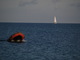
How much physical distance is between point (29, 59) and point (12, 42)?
27879 mm

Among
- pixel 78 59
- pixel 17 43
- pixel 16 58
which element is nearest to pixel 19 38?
pixel 17 43

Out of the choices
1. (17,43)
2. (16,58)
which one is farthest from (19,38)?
(16,58)

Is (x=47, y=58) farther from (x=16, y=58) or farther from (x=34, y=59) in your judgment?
(x=16, y=58)

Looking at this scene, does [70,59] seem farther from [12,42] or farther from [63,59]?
[12,42]

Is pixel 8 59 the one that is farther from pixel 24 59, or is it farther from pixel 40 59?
pixel 40 59

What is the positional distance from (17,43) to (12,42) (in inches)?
95.8

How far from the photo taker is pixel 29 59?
35219 mm

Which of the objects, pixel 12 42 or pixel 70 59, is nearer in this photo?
pixel 70 59

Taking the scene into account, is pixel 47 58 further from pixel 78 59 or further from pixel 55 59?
→ pixel 78 59

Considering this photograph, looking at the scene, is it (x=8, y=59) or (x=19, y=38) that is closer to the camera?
(x=8, y=59)

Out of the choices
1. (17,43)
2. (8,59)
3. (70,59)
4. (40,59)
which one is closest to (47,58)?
(40,59)

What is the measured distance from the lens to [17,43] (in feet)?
199

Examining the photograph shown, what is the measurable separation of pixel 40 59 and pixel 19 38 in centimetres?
2759

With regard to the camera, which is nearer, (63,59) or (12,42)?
(63,59)
